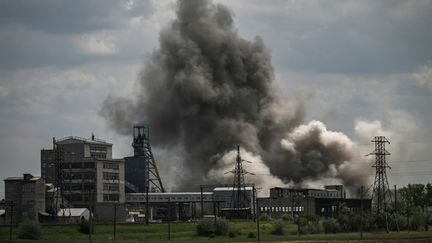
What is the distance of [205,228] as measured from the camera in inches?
3935

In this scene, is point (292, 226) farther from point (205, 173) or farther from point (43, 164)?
point (43, 164)

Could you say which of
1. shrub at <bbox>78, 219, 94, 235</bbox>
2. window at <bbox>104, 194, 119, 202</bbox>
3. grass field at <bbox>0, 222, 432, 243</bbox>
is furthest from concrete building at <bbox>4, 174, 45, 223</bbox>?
shrub at <bbox>78, 219, 94, 235</bbox>

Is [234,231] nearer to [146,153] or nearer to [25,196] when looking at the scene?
[25,196]

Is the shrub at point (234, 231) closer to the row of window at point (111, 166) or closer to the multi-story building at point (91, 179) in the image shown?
the multi-story building at point (91, 179)

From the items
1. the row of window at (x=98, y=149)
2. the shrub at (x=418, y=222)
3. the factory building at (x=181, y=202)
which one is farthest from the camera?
the row of window at (x=98, y=149)

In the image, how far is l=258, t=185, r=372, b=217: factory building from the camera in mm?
158375

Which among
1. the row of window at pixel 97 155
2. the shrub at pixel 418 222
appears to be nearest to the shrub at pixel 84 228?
the shrub at pixel 418 222

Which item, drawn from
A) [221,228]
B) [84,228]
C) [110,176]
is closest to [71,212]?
[110,176]

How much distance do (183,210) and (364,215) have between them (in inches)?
1779

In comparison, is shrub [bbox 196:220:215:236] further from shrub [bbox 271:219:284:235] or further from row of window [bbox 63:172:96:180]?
row of window [bbox 63:172:96:180]

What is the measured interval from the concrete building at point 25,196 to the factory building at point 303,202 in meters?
41.9

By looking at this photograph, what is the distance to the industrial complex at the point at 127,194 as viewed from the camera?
13312 cm

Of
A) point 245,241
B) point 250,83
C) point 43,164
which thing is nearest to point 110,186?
point 43,164

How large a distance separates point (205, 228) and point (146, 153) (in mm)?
72739
